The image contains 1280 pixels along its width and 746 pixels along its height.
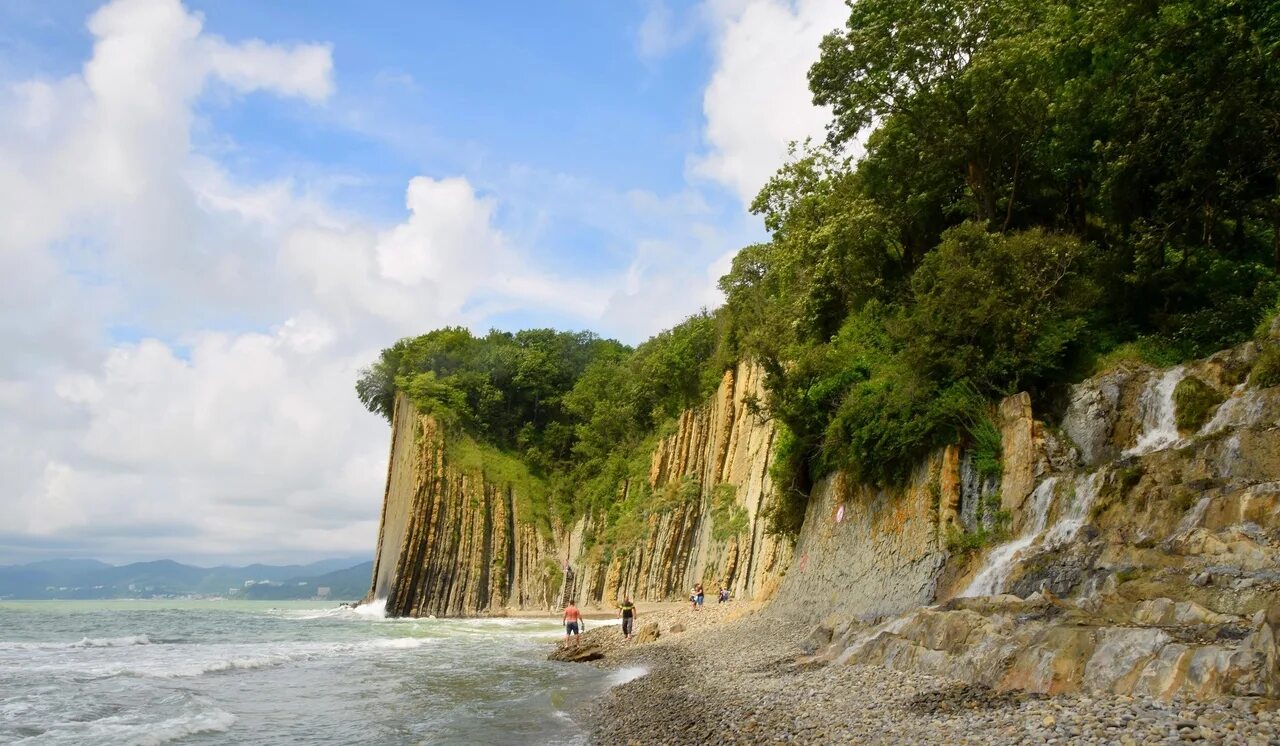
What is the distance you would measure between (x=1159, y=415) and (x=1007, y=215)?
9.43 m

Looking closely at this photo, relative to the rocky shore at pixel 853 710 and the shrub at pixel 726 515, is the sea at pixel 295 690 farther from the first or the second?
the shrub at pixel 726 515

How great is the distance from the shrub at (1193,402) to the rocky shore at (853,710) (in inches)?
289

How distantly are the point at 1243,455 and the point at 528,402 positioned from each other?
57677 mm

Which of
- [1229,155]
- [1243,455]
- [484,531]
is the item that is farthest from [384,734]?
[484,531]

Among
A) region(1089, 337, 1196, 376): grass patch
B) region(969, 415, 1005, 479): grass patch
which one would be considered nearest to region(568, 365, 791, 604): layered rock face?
region(969, 415, 1005, 479): grass patch

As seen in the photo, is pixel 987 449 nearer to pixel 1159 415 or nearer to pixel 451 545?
pixel 1159 415

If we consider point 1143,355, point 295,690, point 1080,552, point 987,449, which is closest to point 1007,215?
point 1143,355

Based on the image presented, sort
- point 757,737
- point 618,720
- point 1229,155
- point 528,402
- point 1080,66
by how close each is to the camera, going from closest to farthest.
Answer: point 757,737
point 618,720
point 1229,155
point 1080,66
point 528,402

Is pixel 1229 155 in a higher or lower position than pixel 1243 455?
higher

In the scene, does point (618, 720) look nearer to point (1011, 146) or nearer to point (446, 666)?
point (446, 666)

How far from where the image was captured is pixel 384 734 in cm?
1355

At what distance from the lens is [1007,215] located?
2242 cm

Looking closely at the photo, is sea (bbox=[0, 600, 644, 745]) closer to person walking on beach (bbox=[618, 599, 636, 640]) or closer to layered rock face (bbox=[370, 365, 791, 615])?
person walking on beach (bbox=[618, 599, 636, 640])

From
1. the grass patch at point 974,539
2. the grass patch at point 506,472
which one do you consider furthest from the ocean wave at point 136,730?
the grass patch at point 506,472
